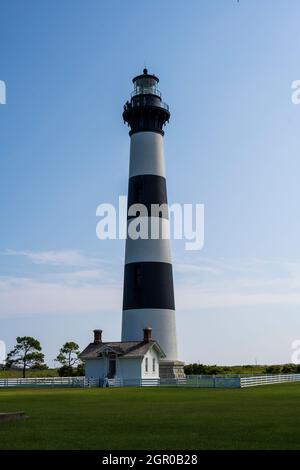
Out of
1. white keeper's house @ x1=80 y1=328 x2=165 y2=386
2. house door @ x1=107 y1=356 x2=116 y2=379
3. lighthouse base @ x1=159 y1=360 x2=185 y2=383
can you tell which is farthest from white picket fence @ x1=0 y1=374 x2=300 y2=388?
lighthouse base @ x1=159 y1=360 x2=185 y2=383

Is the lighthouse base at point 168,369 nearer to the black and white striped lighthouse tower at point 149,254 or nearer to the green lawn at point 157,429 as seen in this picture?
the black and white striped lighthouse tower at point 149,254

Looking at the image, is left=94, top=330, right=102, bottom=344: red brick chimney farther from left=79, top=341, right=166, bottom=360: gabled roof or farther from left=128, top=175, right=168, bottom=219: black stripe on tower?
left=128, top=175, right=168, bottom=219: black stripe on tower

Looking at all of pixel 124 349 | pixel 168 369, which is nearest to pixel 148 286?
pixel 124 349

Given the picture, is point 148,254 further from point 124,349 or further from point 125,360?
point 125,360

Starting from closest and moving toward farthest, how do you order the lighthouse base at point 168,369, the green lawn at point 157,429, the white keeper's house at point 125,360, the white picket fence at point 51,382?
the green lawn at point 157,429, the white picket fence at point 51,382, the white keeper's house at point 125,360, the lighthouse base at point 168,369

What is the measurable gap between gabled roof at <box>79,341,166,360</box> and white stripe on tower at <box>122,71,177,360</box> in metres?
0.59

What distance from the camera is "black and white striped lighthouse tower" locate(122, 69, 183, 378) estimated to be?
133 feet

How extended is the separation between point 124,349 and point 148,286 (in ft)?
16.6

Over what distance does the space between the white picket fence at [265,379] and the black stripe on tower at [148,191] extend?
44.4ft

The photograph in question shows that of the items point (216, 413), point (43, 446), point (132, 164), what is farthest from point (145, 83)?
point (43, 446)

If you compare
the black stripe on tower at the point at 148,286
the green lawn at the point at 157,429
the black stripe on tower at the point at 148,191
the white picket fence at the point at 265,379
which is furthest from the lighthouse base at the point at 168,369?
the green lawn at the point at 157,429

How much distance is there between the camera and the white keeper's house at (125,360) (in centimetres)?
3982
